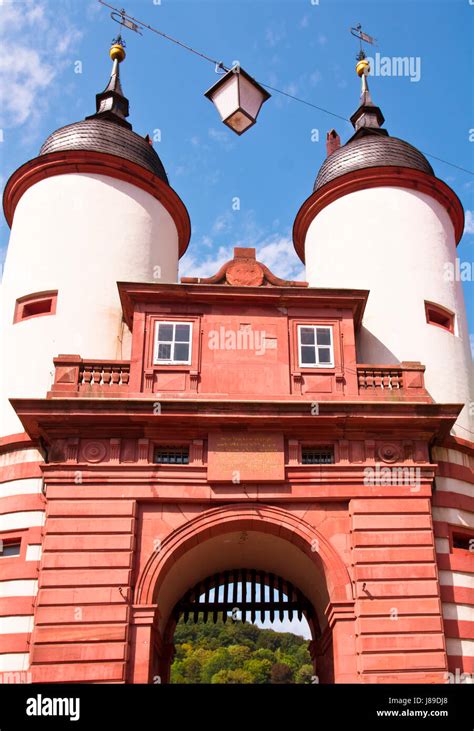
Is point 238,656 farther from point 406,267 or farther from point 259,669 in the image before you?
point 406,267

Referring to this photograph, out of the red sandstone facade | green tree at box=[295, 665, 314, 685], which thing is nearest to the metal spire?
the red sandstone facade

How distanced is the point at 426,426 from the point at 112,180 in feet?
40.4

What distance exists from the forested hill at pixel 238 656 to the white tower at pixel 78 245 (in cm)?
6069

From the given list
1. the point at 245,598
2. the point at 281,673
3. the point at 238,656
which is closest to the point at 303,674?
the point at 281,673

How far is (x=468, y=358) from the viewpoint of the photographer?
78.3 feet

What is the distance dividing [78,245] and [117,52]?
1314 cm

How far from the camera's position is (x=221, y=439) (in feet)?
63.5

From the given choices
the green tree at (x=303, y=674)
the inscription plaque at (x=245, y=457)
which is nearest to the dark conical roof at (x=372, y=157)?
the inscription plaque at (x=245, y=457)

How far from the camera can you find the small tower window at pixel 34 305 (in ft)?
74.8

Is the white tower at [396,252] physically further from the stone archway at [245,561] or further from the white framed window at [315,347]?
the stone archway at [245,561]

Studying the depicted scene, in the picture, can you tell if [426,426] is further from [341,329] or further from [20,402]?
[20,402]

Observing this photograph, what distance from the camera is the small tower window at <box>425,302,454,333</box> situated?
23.6 metres

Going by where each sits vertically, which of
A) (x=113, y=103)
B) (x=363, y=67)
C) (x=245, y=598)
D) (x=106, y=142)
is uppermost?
(x=363, y=67)
